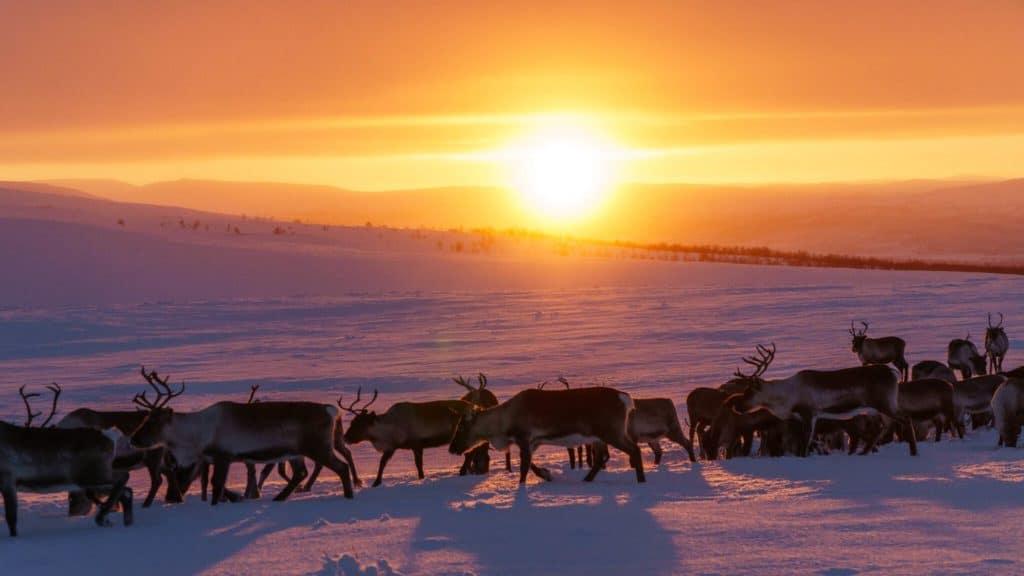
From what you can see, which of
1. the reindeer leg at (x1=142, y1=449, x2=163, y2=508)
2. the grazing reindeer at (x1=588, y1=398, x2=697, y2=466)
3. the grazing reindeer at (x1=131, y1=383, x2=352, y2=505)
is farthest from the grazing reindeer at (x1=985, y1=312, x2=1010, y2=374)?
the reindeer leg at (x1=142, y1=449, x2=163, y2=508)

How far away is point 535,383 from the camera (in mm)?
23547

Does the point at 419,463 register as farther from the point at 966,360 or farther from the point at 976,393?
the point at 966,360

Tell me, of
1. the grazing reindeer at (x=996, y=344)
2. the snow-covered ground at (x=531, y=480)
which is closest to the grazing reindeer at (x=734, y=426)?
the snow-covered ground at (x=531, y=480)

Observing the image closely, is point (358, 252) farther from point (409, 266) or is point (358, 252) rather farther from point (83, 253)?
point (83, 253)

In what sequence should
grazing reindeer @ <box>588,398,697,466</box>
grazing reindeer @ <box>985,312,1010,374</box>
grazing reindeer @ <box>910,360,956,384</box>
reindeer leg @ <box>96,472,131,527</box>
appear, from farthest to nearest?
grazing reindeer @ <box>985,312,1010,374</box>, grazing reindeer @ <box>910,360,956,384</box>, grazing reindeer @ <box>588,398,697,466</box>, reindeer leg @ <box>96,472,131,527</box>

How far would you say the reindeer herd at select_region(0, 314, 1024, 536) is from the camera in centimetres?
1149

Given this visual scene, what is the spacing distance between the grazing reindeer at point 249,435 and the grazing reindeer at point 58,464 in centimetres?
150

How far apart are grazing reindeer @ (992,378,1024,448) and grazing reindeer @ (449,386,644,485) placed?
4797mm

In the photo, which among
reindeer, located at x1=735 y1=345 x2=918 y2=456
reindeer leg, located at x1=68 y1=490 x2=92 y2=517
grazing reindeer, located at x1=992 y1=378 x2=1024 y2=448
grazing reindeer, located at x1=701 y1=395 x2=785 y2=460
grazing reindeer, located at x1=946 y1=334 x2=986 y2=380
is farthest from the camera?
grazing reindeer, located at x1=946 y1=334 x2=986 y2=380

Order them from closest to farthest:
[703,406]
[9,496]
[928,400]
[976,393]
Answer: [9,496], [928,400], [703,406], [976,393]

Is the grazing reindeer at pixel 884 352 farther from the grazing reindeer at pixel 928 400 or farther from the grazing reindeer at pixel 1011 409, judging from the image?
the grazing reindeer at pixel 1011 409

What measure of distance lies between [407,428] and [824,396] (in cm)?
510

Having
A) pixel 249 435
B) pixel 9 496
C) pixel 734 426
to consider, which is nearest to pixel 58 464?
pixel 9 496

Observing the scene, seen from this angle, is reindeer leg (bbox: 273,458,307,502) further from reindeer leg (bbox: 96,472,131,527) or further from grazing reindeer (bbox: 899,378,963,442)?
grazing reindeer (bbox: 899,378,963,442)
